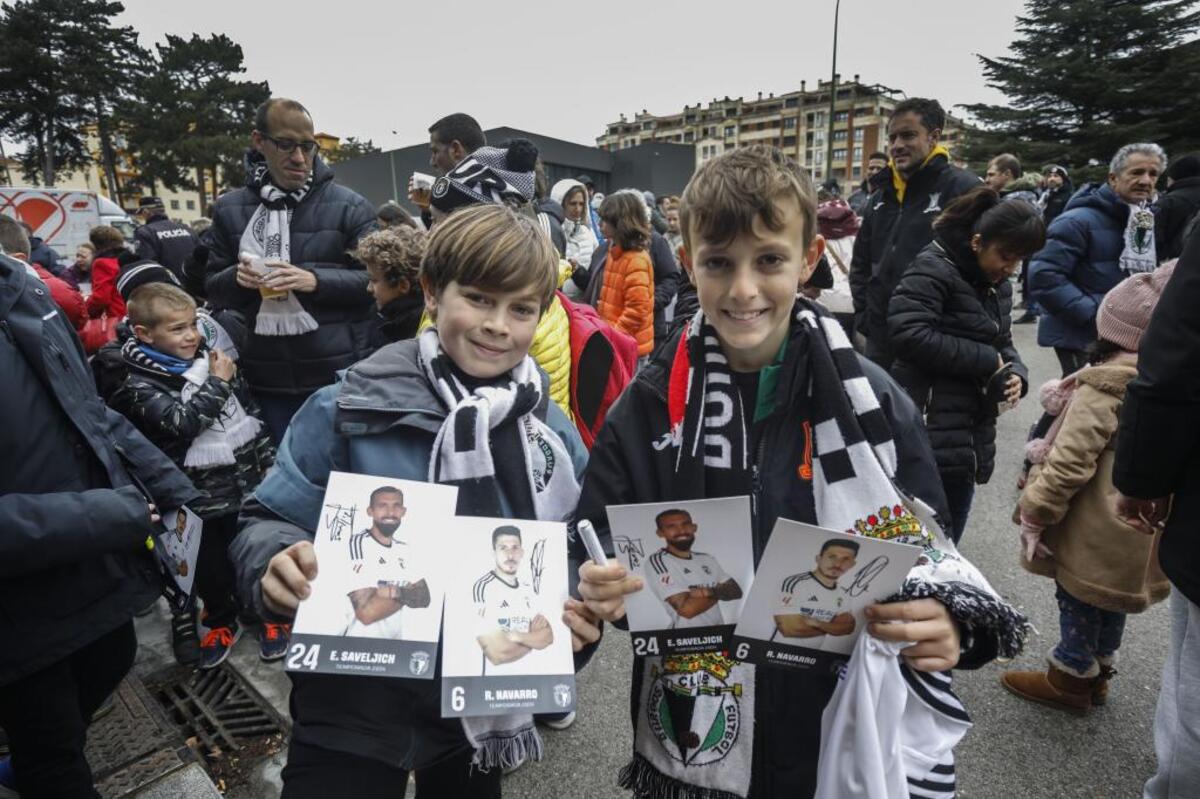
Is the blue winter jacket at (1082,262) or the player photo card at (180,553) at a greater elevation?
the blue winter jacket at (1082,262)

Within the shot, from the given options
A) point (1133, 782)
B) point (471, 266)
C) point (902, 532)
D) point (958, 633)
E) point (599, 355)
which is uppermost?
point (471, 266)

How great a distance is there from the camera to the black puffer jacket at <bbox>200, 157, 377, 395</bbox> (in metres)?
3.18

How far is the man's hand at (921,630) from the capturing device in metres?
1.10

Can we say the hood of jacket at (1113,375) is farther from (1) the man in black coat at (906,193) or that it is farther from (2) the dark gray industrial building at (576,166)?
(2) the dark gray industrial building at (576,166)

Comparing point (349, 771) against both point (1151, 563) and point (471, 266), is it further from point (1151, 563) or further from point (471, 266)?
point (1151, 563)

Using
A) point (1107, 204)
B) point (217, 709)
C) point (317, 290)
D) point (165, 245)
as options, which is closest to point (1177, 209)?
point (1107, 204)

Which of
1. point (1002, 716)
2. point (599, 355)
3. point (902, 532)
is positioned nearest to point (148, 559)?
point (599, 355)

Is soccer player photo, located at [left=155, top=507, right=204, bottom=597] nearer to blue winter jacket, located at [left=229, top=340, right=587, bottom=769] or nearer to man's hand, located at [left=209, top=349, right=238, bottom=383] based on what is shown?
blue winter jacket, located at [left=229, top=340, right=587, bottom=769]

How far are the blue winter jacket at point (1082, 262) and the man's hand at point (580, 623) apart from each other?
15.2 feet

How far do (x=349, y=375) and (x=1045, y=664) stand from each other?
314 cm

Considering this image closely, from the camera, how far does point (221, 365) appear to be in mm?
2957

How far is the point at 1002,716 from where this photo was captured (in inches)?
100

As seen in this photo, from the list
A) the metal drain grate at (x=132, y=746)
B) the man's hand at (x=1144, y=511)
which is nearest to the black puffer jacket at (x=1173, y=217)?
the man's hand at (x=1144, y=511)

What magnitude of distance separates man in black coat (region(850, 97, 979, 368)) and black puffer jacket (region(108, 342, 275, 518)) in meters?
3.52
